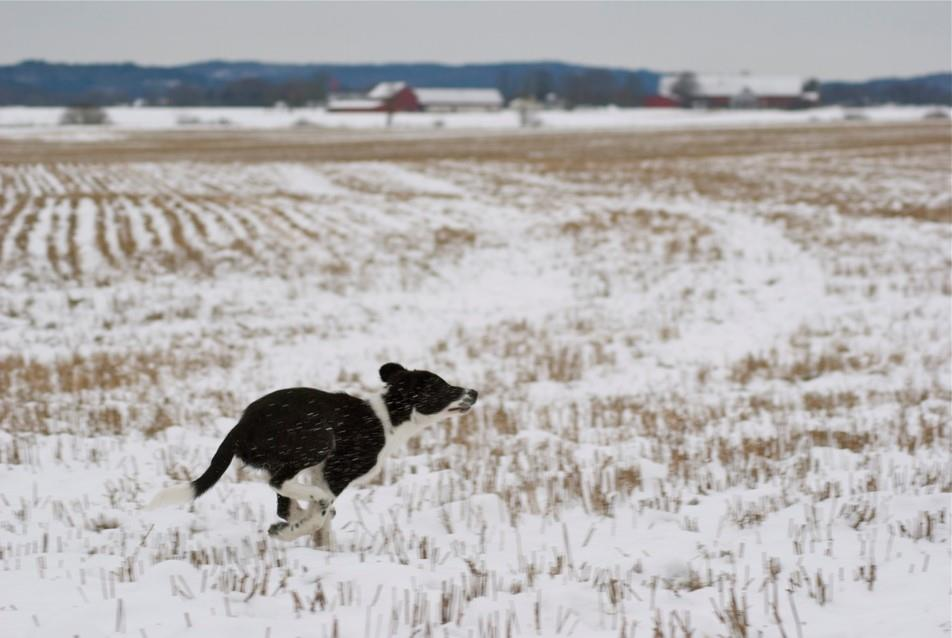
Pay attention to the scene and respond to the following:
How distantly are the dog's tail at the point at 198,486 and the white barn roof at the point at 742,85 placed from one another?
182446 mm

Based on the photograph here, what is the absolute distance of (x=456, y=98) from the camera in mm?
169250

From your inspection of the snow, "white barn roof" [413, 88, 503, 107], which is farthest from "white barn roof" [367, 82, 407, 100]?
"white barn roof" [413, 88, 503, 107]

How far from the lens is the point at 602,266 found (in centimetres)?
1802

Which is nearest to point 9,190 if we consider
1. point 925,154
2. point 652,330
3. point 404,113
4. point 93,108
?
point 652,330

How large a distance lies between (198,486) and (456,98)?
6704 inches

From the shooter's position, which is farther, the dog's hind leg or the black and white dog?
the dog's hind leg

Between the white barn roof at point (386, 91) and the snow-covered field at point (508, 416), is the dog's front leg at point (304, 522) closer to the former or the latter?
the snow-covered field at point (508, 416)

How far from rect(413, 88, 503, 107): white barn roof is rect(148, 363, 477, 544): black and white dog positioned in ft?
545

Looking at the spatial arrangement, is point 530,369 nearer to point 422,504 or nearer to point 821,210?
point 422,504

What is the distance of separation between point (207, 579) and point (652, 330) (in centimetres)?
925

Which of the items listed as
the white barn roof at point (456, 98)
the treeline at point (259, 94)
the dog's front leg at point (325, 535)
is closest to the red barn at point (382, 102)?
the white barn roof at point (456, 98)

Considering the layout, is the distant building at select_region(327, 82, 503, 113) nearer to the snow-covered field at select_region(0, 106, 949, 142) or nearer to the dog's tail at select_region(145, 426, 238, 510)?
the snow-covered field at select_region(0, 106, 949, 142)

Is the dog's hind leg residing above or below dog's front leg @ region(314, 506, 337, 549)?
above

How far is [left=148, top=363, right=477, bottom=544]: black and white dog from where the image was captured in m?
4.51
